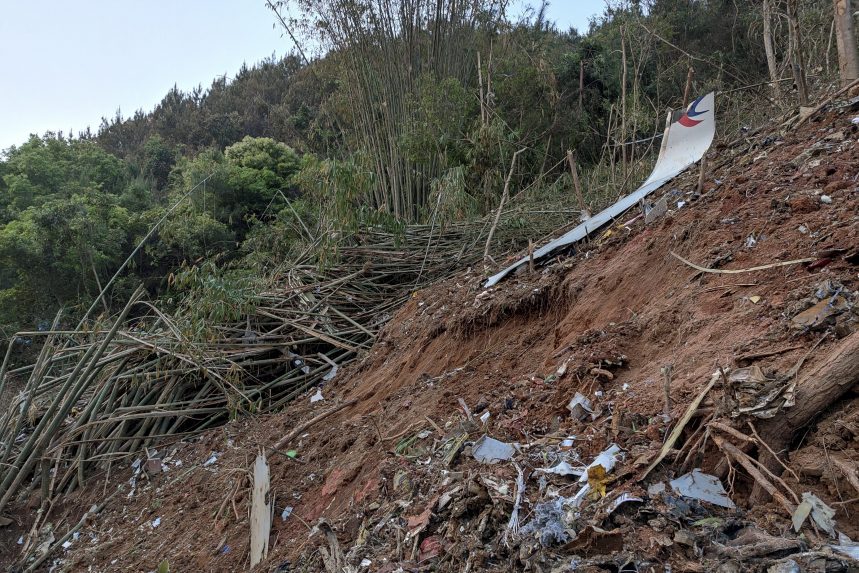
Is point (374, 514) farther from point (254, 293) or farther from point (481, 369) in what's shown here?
point (254, 293)

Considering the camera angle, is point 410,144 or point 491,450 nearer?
point 491,450

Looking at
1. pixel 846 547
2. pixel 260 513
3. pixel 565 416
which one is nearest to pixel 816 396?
pixel 846 547

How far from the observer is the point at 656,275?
106 inches

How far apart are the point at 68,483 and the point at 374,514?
2.94 metres

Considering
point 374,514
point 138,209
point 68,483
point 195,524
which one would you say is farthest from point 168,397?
point 138,209

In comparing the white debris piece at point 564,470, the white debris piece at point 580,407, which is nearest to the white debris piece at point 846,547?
the white debris piece at point 564,470

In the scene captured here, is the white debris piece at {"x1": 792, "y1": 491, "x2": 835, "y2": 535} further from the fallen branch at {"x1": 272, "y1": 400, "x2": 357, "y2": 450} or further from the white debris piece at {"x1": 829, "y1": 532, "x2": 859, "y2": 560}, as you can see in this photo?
the fallen branch at {"x1": 272, "y1": 400, "x2": 357, "y2": 450}

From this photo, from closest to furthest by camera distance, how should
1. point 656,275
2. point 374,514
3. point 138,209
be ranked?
point 374,514
point 656,275
point 138,209

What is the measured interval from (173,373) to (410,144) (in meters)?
3.81

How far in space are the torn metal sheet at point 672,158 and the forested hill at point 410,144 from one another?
2.07ft

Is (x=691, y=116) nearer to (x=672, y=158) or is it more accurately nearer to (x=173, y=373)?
(x=672, y=158)

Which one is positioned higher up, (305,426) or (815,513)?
(815,513)

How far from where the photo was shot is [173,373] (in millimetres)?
4273

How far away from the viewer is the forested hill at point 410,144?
5633 mm
